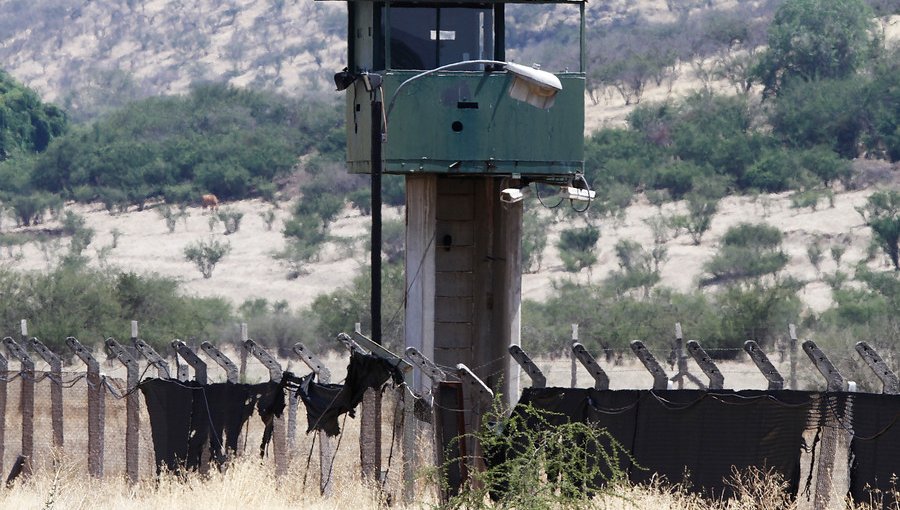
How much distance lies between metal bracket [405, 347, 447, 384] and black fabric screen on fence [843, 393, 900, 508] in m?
3.21

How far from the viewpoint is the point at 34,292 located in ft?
131

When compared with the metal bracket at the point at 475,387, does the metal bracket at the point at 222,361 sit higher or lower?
lower

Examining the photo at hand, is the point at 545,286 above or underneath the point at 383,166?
underneath

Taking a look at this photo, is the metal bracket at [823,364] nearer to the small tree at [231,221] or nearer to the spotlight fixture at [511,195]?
the spotlight fixture at [511,195]

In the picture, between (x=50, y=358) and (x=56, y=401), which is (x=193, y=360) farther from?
(x=50, y=358)

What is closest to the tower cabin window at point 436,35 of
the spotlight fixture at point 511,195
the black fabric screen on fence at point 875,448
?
the spotlight fixture at point 511,195

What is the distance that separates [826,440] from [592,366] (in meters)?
1.92

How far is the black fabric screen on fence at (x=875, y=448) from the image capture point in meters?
13.1

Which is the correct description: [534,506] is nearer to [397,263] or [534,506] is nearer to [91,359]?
[91,359]

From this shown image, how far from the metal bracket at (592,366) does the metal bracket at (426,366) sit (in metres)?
1.09

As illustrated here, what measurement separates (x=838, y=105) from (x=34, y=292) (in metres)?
32.4

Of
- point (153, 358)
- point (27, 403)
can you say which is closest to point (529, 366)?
point (153, 358)

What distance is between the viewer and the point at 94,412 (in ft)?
58.7

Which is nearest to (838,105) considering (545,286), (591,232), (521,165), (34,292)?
(591,232)
